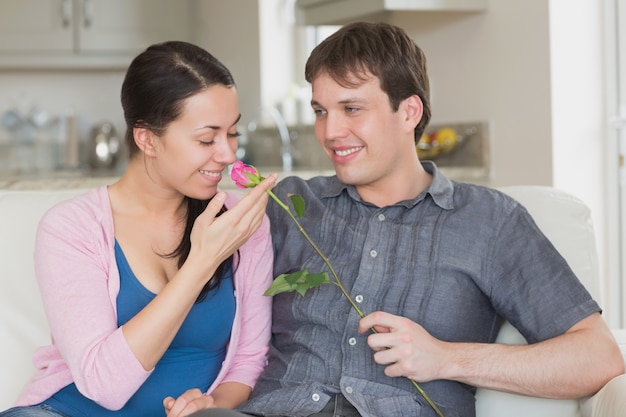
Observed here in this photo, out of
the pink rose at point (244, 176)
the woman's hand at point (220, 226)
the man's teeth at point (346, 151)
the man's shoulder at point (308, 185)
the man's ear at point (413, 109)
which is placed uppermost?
the man's ear at point (413, 109)

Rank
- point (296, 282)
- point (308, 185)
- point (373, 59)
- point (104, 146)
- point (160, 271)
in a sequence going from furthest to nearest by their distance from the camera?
point (104, 146)
point (308, 185)
point (373, 59)
point (160, 271)
point (296, 282)

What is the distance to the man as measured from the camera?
1747 mm

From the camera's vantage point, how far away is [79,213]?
70.8 inches

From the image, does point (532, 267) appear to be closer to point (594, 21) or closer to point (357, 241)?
point (357, 241)

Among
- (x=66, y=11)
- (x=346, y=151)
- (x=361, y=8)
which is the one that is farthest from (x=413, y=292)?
(x=66, y=11)

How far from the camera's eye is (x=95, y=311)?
169 centimetres

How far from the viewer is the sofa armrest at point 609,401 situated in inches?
63.5

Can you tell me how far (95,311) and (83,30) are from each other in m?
4.05

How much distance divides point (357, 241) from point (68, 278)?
579mm

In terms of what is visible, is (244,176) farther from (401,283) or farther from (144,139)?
(401,283)

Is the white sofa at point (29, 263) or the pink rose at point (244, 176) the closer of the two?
the pink rose at point (244, 176)

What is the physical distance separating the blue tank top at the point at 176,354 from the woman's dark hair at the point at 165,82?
0.05 m

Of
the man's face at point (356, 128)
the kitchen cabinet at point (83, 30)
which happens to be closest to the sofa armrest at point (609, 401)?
the man's face at point (356, 128)

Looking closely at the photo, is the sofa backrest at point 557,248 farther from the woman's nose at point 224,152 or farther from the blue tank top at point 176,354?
the woman's nose at point 224,152
